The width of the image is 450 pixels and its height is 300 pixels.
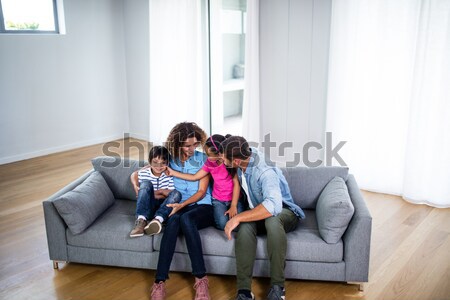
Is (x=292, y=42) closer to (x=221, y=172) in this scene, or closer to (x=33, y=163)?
(x=221, y=172)

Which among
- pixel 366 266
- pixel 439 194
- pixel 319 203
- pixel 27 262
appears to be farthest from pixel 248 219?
pixel 439 194

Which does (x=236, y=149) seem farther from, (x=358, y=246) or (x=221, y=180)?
(x=358, y=246)

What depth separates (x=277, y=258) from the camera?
8.51ft

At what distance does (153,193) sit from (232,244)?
676mm

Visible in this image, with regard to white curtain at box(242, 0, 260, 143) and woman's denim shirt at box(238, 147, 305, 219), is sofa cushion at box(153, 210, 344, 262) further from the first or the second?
white curtain at box(242, 0, 260, 143)

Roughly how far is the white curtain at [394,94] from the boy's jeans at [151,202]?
221 centimetres

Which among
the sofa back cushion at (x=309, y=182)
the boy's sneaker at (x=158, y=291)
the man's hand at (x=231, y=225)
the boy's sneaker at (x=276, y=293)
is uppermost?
the sofa back cushion at (x=309, y=182)

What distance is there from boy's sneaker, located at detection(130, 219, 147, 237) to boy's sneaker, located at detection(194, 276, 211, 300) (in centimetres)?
47

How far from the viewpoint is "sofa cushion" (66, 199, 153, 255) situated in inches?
114

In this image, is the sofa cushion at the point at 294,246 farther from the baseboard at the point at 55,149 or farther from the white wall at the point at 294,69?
the baseboard at the point at 55,149

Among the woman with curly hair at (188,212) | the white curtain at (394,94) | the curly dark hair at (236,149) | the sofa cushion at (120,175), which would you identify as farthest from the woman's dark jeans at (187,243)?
the white curtain at (394,94)

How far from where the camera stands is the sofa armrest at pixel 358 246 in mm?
2648

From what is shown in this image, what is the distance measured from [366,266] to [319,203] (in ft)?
1.64

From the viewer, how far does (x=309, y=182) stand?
317 cm
